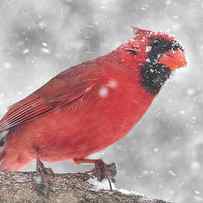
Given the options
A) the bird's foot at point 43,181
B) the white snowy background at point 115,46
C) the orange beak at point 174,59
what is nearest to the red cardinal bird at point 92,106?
the orange beak at point 174,59

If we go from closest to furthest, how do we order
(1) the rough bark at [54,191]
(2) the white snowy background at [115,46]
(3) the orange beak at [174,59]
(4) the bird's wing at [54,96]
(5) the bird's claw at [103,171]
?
1. (1) the rough bark at [54,191]
2. (5) the bird's claw at [103,171]
3. (3) the orange beak at [174,59]
4. (4) the bird's wing at [54,96]
5. (2) the white snowy background at [115,46]

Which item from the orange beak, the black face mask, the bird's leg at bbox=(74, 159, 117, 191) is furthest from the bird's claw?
the orange beak

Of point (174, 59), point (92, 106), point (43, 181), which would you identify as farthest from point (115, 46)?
point (43, 181)

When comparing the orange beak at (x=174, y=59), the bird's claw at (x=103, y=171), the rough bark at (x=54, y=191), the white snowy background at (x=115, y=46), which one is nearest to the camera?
the rough bark at (x=54, y=191)

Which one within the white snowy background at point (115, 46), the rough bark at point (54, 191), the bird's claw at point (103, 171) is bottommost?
the rough bark at point (54, 191)

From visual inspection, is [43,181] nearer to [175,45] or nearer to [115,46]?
[175,45]

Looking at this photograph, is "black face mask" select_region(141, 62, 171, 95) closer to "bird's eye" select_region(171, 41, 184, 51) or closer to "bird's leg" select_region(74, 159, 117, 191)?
"bird's eye" select_region(171, 41, 184, 51)

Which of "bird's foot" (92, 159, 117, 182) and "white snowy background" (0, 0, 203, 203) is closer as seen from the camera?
"bird's foot" (92, 159, 117, 182)

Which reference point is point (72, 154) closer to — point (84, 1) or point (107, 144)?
point (107, 144)

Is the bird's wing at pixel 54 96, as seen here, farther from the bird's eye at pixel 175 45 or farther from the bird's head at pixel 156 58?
the bird's eye at pixel 175 45
